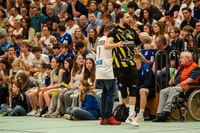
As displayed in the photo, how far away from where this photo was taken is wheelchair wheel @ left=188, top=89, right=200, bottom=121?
14550 millimetres

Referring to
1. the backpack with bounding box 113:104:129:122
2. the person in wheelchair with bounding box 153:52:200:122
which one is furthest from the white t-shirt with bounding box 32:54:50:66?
the person in wheelchair with bounding box 153:52:200:122

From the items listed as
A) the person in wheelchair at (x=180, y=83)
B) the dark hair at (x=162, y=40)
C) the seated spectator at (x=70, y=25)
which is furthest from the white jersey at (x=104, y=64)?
the seated spectator at (x=70, y=25)

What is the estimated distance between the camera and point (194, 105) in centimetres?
1474

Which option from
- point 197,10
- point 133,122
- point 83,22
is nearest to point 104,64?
point 133,122

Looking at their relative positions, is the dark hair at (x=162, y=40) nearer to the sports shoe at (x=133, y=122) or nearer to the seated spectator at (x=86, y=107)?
→ the seated spectator at (x=86, y=107)

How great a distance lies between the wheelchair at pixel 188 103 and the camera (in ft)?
47.9

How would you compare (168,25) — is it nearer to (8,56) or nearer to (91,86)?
(91,86)

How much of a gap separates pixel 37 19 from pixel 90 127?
1107 cm

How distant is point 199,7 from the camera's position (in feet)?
62.7

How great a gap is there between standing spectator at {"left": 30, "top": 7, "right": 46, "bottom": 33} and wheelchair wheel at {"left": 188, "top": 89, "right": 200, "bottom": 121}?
9838 mm

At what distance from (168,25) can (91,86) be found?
3.84m

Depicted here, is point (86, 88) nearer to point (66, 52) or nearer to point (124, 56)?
point (124, 56)

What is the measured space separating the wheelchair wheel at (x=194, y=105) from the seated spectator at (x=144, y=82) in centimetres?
101

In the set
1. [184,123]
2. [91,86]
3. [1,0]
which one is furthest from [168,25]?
[1,0]
